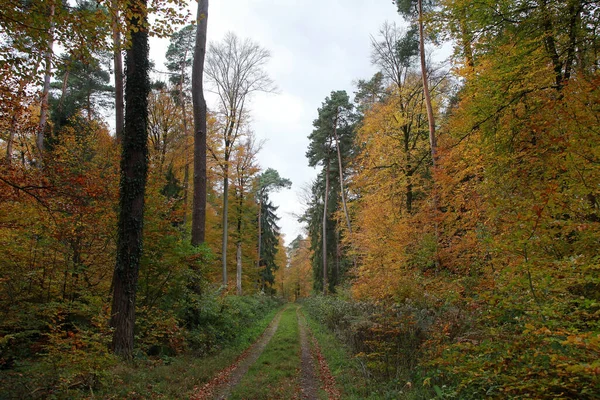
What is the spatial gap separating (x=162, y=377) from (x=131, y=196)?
3.65 meters

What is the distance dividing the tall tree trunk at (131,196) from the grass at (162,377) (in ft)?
2.24

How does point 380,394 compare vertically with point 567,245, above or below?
below

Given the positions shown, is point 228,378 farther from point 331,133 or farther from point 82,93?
point 331,133

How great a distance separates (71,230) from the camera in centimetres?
655

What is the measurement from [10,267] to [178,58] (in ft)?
55.1

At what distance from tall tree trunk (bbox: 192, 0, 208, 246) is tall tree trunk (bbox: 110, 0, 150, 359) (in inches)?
144

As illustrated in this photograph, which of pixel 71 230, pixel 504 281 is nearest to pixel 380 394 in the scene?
pixel 504 281

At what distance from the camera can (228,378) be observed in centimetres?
702

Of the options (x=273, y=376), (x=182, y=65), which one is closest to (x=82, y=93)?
(x=182, y=65)

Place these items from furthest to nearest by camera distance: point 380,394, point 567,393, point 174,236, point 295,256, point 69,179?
point 295,256
point 174,236
point 380,394
point 69,179
point 567,393

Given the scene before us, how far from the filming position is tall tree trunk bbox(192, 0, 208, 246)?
34.8 ft

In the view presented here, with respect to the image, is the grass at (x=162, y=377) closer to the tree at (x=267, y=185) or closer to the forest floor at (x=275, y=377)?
the forest floor at (x=275, y=377)

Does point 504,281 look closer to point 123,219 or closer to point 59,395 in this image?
point 59,395

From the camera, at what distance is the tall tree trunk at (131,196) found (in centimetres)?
648
